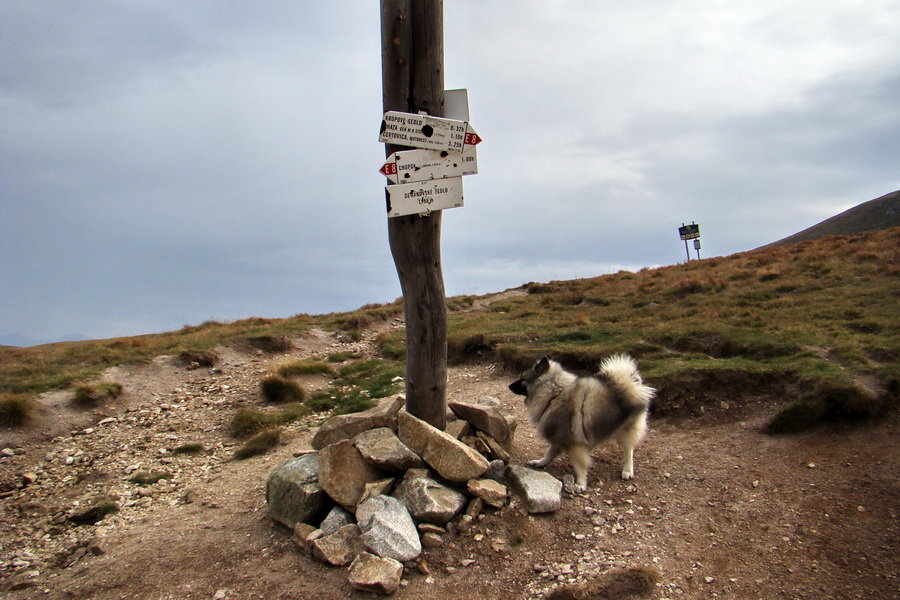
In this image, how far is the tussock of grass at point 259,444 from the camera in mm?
9266

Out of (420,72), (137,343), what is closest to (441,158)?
(420,72)

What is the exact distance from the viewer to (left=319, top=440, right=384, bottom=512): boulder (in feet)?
19.2

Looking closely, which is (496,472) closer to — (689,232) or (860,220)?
(689,232)

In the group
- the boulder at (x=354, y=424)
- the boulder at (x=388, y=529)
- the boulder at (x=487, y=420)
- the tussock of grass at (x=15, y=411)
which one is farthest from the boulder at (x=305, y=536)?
the tussock of grass at (x=15, y=411)

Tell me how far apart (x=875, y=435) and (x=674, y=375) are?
283cm

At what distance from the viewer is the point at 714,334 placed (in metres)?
11.5

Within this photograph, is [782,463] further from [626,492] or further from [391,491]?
[391,491]

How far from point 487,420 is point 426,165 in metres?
3.36

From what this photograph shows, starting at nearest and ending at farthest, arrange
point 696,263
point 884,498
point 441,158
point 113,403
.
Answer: point 884,498 < point 441,158 < point 113,403 < point 696,263

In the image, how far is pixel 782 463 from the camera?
6531 millimetres

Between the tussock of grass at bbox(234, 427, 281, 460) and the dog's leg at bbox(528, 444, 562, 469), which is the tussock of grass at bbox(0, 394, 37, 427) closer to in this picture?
the tussock of grass at bbox(234, 427, 281, 460)

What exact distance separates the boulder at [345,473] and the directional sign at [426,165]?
3065 mm

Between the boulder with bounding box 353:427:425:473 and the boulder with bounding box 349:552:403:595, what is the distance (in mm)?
1131

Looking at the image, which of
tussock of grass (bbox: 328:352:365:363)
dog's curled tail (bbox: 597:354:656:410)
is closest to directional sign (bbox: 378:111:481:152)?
dog's curled tail (bbox: 597:354:656:410)
